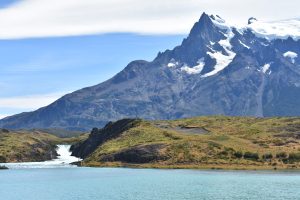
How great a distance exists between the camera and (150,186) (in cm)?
14412

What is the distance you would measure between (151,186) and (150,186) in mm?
266

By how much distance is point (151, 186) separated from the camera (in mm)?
144250

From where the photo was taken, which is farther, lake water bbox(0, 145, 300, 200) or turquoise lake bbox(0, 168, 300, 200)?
turquoise lake bbox(0, 168, 300, 200)

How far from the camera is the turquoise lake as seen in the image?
124m

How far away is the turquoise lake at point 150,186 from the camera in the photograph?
12438 centimetres

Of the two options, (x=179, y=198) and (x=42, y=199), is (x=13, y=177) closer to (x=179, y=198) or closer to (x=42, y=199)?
(x=42, y=199)

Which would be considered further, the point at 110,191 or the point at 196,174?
the point at 196,174

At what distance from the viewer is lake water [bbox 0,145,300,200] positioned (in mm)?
123938

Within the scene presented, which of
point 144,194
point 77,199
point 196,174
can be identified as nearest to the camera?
point 77,199

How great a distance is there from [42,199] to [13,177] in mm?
64228

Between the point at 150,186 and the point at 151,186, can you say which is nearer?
the point at 150,186

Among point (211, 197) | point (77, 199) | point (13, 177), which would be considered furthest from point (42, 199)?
point (13, 177)

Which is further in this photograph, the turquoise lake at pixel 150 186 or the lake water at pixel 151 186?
the turquoise lake at pixel 150 186

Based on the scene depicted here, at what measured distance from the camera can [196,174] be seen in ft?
589
